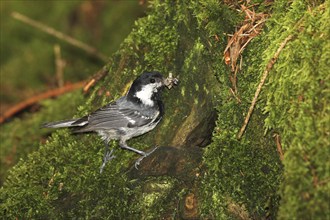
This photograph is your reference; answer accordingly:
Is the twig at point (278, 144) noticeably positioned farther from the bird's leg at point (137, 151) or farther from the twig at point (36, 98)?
the twig at point (36, 98)

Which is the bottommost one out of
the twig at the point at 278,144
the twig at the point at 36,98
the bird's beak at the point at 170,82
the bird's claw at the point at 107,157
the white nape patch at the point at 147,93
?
the twig at the point at 36,98

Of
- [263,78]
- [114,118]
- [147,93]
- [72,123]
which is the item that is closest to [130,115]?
[114,118]

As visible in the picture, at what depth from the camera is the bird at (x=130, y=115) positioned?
13.0 feet

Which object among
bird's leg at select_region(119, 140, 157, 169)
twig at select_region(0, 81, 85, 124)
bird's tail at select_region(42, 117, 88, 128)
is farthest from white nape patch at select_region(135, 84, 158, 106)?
twig at select_region(0, 81, 85, 124)

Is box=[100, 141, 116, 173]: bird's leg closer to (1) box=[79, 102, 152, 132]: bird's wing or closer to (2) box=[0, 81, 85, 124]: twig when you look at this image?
(1) box=[79, 102, 152, 132]: bird's wing

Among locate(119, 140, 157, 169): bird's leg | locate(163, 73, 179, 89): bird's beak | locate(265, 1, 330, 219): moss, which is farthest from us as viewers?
locate(163, 73, 179, 89): bird's beak

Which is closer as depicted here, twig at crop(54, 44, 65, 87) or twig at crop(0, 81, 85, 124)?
twig at crop(0, 81, 85, 124)

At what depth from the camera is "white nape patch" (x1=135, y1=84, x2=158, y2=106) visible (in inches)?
157

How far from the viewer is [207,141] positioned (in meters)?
3.71

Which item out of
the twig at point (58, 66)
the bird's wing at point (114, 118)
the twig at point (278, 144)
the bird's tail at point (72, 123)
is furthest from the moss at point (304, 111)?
the twig at point (58, 66)

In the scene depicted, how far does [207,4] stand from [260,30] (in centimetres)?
46

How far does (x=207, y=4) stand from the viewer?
375 centimetres

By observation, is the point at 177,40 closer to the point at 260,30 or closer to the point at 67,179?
the point at 260,30

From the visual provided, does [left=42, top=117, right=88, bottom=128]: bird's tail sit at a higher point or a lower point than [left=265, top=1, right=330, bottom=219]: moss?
lower
